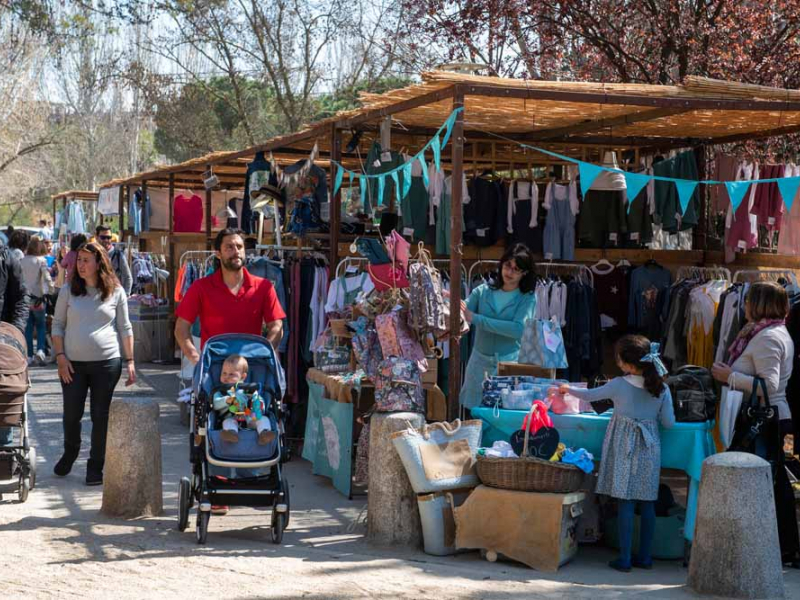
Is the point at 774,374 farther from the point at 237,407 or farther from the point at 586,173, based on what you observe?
the point at 237,407

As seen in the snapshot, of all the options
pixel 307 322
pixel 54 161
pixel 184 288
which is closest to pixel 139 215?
pixel 184 288

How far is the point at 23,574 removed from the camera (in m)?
6.14

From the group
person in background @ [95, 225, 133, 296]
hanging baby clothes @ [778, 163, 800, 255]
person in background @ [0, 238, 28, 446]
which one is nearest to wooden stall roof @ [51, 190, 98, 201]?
person in background @ [95, 225, 133, 296]

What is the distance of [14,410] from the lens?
771 cm

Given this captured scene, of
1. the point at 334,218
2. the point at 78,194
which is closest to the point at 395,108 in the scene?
the point at 334,218

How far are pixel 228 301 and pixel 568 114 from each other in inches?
Result: 163

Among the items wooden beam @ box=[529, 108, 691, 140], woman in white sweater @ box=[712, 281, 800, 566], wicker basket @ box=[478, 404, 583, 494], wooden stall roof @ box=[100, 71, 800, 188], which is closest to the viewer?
wicker basket @ box=[478, 404, 583, 494]

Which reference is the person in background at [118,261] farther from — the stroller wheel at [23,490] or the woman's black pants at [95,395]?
the stroller wheel at [23,490]

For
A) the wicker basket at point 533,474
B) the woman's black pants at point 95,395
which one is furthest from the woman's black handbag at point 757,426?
the woman's black pants at point 95,395

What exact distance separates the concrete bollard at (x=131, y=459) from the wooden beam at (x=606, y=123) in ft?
17.1

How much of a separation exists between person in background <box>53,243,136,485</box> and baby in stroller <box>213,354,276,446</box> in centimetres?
161

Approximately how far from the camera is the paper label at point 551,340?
327 inches

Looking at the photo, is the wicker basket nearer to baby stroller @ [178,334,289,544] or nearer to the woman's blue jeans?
baby stroller @ [178,334,289,544]

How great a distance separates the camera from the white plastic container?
6.87m
